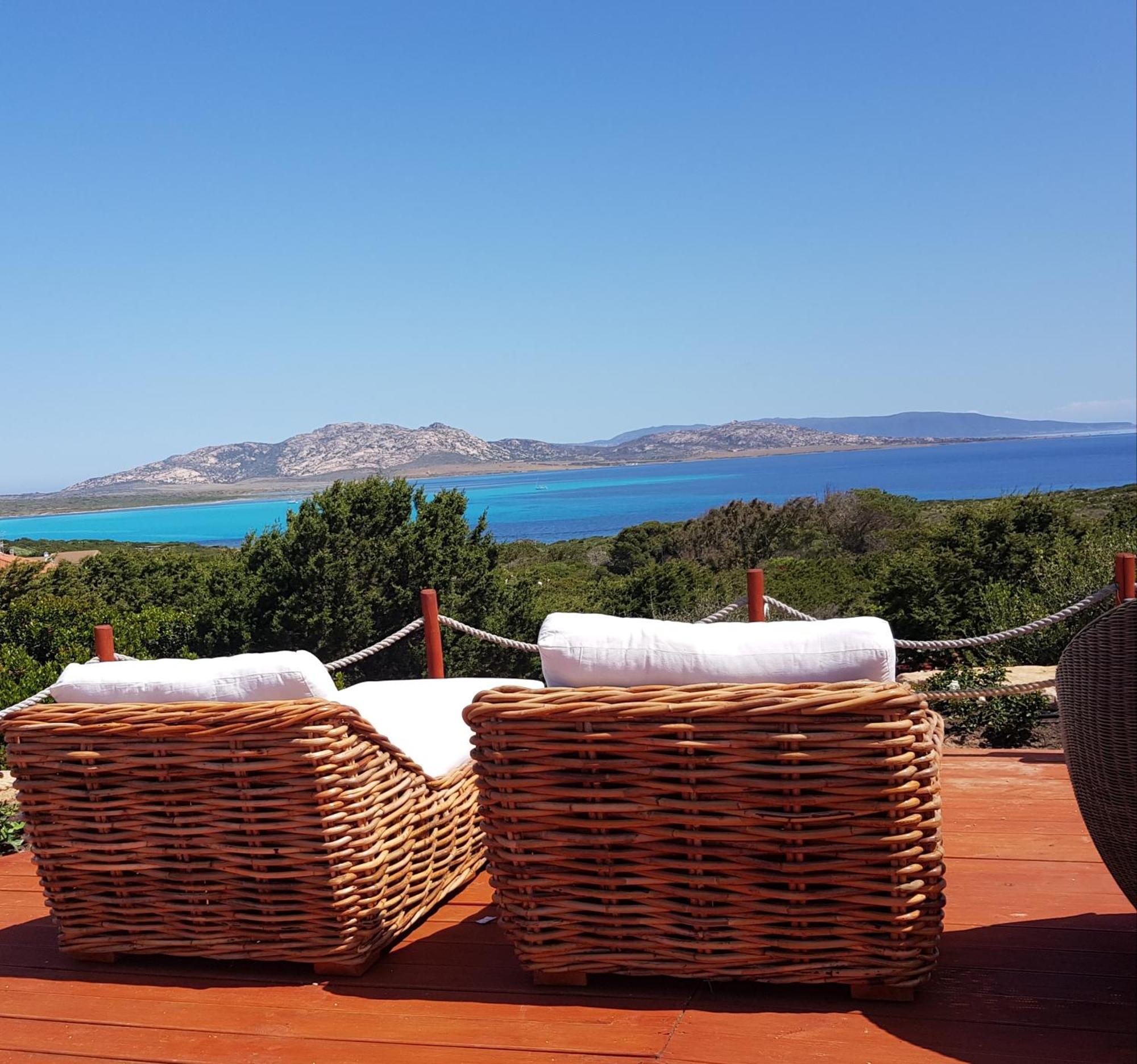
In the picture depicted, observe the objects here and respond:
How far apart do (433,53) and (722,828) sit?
14.3 m

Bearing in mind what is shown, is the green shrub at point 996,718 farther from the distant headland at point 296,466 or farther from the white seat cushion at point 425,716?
the distant headland at point 296,466

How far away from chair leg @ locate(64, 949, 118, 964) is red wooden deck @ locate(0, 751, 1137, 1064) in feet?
0.07

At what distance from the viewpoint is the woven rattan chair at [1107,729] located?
5.83ft

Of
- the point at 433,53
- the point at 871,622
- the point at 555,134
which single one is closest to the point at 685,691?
the point at 871,622

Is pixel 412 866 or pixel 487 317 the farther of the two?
pixel 487 317

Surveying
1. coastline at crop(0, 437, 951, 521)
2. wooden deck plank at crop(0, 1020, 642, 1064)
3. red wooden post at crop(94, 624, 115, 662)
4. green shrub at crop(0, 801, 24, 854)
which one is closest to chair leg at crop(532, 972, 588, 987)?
wooden deck plank at crop(0, 1020, 642, 1064)

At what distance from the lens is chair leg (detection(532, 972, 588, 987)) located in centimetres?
212

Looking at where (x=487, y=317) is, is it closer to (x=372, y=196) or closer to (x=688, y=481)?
(x=372, y=196)

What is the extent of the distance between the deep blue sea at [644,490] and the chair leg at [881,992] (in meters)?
31.1

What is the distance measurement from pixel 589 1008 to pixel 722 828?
50 cm

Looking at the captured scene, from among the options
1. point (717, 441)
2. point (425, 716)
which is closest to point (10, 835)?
point (425, 716)

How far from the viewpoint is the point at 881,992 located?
1.97 meters

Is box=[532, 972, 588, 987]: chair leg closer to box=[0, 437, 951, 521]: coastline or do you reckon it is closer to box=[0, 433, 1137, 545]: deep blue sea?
box=[0, 433, 1137, 545]: deep blue sea

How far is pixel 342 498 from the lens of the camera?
14031mm
